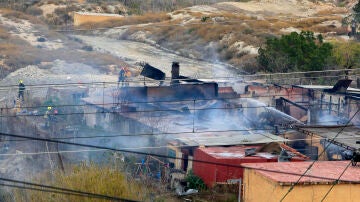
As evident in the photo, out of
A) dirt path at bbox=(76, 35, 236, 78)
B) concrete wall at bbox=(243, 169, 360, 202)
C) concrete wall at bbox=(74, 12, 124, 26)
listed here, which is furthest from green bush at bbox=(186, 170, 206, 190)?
concrete wall at bbox=(74, 12, 124, 26)

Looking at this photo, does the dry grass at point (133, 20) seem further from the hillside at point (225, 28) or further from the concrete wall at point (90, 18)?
the concrete wall at point (90, 18)

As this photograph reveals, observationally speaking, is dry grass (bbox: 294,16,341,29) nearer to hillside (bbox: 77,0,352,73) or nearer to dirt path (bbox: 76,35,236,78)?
hillside (bbox: 77,0,352,73)

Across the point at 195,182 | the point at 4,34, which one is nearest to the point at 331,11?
the point at 4,34

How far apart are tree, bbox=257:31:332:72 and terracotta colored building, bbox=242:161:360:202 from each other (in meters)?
15.3

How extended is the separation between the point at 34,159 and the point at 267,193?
5.76 meters

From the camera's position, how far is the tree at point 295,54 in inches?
1016

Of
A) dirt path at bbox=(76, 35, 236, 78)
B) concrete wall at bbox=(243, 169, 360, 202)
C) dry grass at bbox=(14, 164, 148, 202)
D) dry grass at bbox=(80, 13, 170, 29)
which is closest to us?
concrete wall at bbox=(243, 169, 360, 202)

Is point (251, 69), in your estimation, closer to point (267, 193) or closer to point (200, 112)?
point (200, 112)

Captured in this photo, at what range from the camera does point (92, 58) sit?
92.5 ft

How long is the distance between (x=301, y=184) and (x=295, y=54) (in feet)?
55.1

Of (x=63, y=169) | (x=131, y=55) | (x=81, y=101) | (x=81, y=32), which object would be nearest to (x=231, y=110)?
(x=81, y=101)

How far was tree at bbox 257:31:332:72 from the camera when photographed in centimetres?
2580

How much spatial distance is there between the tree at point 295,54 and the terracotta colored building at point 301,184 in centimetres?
1532

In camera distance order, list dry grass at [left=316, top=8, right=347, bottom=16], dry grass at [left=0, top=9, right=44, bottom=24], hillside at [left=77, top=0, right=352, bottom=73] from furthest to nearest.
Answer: dry grass at [left=316, top=8, right=347, bottom=16]
dry grass at [left=0, top=9, right=44, bottom=24]
hillside at [left=77, top=0, right=352, bottom=73]
